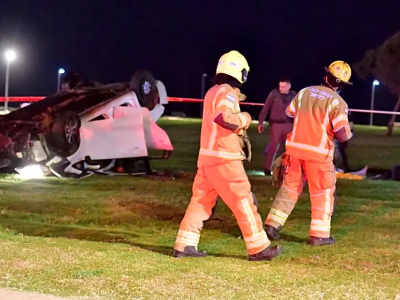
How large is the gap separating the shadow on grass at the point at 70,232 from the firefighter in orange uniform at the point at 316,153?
1.31 meters

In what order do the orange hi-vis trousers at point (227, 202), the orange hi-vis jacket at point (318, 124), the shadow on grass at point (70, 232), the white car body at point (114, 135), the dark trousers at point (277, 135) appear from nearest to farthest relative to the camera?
the orange hi-vis trousers at point (227, 202)
the orange hi-vis jacket at point (318, 124)
the shadow on grass at point (70, 232)
the white car body at point (114, 135)
the dark trousers at point (277, 135)

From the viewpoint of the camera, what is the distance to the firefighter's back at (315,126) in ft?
20.8

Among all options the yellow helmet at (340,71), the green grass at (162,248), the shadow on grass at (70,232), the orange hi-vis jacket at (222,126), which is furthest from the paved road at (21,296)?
the yellow helmet at (340,71)

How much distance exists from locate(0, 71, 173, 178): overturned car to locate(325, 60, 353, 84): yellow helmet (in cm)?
516

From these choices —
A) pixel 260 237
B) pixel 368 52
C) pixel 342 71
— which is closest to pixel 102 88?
pixel 342 71

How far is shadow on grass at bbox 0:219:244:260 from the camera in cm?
675

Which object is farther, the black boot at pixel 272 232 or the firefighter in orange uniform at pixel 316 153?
the black boot at pixel 272 232

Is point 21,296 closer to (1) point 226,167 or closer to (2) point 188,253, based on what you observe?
(2) point 188,253

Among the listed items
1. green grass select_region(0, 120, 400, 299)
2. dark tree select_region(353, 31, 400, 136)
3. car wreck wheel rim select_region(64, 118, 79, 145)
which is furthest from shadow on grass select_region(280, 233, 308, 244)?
dark tree select_region(353, 31, 400, 136)

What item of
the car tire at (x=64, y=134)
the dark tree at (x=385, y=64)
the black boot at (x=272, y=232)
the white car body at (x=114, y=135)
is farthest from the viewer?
the dark tree at (x=385, y=64)

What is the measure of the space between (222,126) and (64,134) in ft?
18.6

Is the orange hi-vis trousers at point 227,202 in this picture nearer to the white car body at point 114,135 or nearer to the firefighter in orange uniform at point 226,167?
the firefighter in orange uniform at point 226,167

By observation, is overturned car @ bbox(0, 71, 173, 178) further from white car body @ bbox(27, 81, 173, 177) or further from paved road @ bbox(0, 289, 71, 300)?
paved road @ bbox(0, 289, 71, 300)

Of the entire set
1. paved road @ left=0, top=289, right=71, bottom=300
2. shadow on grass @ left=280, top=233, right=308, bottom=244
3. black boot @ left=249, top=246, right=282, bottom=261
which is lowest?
shadow on grass @ left=280, top=233, right=308, bottom=244
